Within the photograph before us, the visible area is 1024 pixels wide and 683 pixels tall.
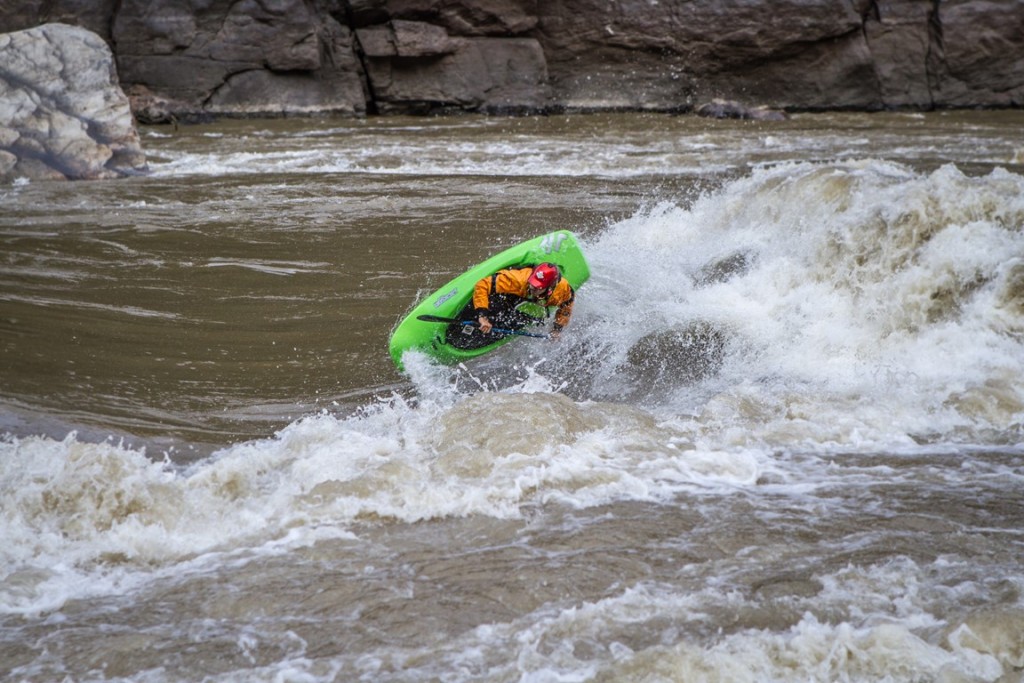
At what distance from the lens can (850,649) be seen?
3.36m

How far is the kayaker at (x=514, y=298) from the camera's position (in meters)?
6.57

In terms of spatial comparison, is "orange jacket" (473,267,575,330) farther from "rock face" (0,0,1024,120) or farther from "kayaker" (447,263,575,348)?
"rock face" (0,0,1024,120)

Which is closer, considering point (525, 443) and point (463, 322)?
point (525, 443)

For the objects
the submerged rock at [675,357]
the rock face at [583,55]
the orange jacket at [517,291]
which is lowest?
the submerged rock at [675,357]

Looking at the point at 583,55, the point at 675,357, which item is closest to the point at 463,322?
the point at 675,357

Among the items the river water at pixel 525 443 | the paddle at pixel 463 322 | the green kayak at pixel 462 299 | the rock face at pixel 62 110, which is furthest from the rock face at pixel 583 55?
the paddle at pixel 463 322

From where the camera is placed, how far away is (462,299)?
6.63m

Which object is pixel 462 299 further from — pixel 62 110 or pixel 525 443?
pixel 62 110

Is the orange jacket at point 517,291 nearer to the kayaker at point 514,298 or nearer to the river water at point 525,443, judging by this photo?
the kayaker at point 514,298

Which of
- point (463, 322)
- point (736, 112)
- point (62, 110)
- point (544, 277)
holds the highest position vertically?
point (62, 110)

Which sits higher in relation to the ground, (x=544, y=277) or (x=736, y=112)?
(x=736, y=112)

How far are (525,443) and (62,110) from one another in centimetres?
847

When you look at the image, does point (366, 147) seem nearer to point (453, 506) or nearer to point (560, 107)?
point (560, 107)

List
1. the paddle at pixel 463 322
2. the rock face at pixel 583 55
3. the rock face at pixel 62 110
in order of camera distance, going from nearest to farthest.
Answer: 1. the paddle at pixel 463 322
2. the rock face at pixel 62 110
3. the rock face at pixel 583 55
